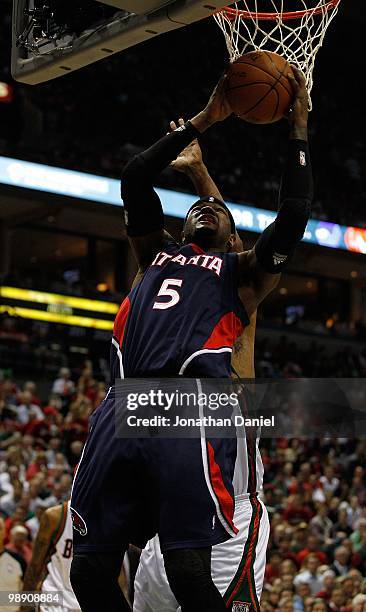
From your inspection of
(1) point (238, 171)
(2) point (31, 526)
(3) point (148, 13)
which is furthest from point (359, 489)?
(3) point (148, 13)

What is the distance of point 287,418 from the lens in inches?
578

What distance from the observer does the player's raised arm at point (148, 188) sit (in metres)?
3.45

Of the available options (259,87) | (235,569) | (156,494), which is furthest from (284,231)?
(235,569)

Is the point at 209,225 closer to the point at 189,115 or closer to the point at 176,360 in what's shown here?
the point at 176,360

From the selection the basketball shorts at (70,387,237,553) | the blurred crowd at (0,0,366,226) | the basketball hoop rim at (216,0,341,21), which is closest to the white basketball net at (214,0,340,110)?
the basketball hoop rim at (216,0,341,21)

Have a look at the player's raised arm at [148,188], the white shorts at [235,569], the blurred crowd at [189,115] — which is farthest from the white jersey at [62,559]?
the blurred crowd at [189,115]

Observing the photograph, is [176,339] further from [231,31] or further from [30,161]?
[30,161]

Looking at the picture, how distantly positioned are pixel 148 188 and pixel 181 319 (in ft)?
1.69

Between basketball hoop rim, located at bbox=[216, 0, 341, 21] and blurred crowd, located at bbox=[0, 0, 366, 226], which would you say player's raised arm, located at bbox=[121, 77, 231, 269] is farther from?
blurred crowd, located at bbox=[0, 0, 366, 226]

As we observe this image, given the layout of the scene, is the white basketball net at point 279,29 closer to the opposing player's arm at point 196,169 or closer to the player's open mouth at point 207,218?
the opposing player's arm at point 196,169

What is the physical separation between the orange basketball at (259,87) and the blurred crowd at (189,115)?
13999 millimetres

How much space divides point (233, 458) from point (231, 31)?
7.91 ft

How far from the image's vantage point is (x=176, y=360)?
3182 millimetres

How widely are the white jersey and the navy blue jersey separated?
3194mm
